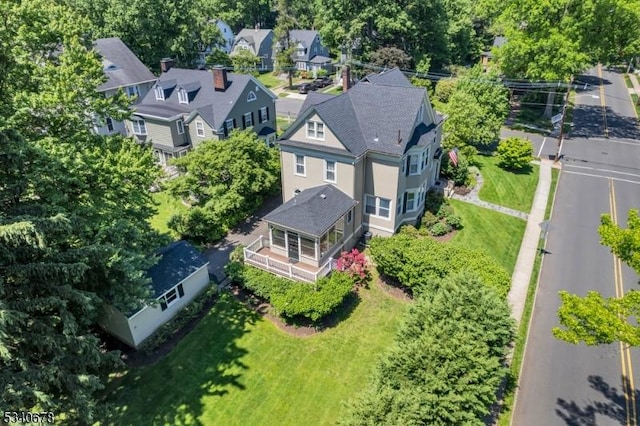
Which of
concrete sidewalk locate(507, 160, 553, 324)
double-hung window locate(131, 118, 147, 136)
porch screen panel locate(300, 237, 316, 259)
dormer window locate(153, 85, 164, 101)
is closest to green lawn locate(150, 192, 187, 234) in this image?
double-hung window locate(131, 118, 147, 136)

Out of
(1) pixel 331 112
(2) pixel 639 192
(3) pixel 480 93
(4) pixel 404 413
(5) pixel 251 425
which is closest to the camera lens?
(4) pixel 404 413

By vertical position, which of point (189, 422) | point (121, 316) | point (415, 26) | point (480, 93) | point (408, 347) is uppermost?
point (415, 26)

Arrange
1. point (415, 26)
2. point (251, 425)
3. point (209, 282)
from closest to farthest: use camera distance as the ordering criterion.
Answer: point (251, 425)
point (209, 282)
point (415, 26)

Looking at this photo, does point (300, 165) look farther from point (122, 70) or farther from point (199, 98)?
point (122, 70)

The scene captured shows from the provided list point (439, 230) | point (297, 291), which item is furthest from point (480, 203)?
point (297, 291)

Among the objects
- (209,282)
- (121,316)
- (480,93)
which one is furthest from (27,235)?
(480,93)

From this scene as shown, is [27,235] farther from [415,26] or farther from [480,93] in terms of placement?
[415,26]

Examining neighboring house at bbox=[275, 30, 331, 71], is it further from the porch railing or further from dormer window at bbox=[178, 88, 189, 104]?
the porch railing
